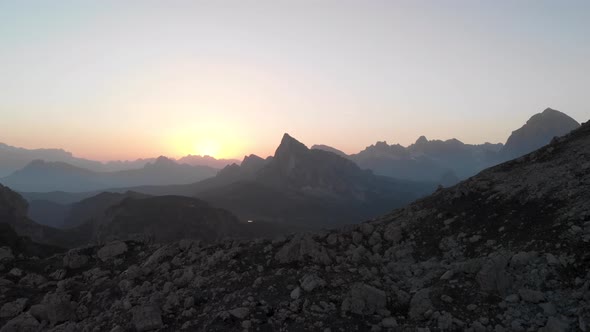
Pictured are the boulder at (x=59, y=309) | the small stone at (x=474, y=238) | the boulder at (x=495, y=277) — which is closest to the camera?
the boulder at (x=495, y=277)

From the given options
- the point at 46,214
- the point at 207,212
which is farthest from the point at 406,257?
the point at 46,214

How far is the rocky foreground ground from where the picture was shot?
8961 millimetres

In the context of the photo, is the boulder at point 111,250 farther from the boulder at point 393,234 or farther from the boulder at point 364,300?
the boulder at point 393,234

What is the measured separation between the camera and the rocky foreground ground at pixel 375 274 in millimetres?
8961

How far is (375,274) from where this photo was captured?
11461 mm

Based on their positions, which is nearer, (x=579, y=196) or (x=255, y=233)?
(x=579, y=196)

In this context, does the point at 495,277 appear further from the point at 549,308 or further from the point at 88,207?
the point at 88,207

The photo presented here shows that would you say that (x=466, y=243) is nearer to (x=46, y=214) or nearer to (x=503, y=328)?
(x=503, y=328)

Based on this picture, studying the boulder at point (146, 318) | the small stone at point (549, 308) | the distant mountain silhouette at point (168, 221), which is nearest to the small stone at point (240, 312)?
the boulder at point (146, 318)

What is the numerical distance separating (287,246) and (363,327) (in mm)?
4150

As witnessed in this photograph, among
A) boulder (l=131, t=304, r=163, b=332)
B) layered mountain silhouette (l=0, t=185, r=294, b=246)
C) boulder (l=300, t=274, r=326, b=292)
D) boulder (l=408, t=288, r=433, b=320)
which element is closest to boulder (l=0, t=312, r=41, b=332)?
boulder (l=131, t=304, r=163, b=332)

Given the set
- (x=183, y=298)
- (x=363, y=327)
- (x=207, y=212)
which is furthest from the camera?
(x=207, y=212)

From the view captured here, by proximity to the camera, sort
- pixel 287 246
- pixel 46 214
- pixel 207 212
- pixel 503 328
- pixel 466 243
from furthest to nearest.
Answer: pixel 46 214
pixel 207 212
pixel 287 246
pixel 466 243
pixel 503 328

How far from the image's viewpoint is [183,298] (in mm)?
10625
